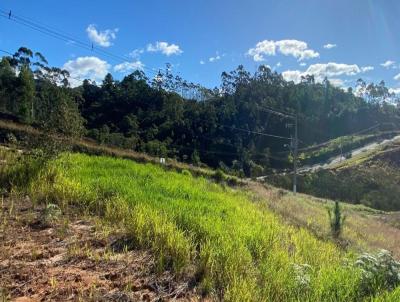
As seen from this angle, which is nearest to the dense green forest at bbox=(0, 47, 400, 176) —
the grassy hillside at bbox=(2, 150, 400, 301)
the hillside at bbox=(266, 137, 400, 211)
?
the hillside at bbox=(266, 137, 400, 211)

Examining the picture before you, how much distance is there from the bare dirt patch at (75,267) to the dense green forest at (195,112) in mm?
50932

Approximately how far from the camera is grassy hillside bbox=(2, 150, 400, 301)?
5395 mm

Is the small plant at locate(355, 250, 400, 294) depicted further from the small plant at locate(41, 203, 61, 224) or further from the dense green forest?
the dense green forest

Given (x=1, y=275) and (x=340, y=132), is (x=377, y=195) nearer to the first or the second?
(x=340, y=132)

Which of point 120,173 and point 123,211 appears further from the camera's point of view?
point 120,173

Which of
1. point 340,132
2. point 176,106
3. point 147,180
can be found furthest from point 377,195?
point 147,180

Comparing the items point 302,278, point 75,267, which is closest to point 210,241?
point 302,278

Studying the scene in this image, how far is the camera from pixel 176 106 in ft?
274

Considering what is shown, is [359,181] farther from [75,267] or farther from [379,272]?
[75,267]

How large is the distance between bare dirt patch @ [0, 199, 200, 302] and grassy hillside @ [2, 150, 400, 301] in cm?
25

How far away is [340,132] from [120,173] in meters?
107

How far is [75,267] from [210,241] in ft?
6.37

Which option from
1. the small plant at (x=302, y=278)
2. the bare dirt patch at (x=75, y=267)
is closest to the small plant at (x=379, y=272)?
the small plant at (x=302, y=278)

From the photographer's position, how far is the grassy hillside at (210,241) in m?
5.39
